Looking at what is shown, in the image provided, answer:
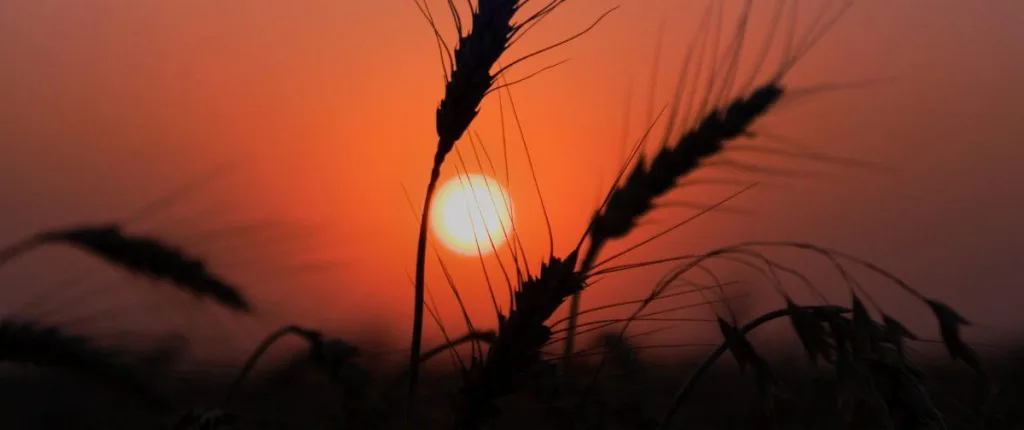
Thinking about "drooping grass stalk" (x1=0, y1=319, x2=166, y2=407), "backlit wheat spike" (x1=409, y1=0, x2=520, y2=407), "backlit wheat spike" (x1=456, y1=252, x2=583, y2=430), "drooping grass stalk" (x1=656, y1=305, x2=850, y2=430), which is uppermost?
"backlit wheat spike" (x1=409, y1=0, x2=520, y2=407)

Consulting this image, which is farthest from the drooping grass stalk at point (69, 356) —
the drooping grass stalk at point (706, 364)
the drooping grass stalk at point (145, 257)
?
the drooping grass stalk at point (706, 364)

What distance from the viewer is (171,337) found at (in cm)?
206

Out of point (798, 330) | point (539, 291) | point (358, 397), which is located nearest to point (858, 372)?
point (798, 330)

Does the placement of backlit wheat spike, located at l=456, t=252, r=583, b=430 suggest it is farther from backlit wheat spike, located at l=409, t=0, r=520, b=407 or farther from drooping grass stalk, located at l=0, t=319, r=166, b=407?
drooping grass stalk, located at l=0, t=319, r=166, b=407

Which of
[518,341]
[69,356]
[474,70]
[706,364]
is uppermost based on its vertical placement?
[474,70]

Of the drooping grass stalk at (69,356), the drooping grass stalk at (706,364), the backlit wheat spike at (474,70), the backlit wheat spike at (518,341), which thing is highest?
the backlit wheat spike at (474,70)

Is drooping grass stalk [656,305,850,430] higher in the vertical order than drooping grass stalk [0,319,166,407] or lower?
lower

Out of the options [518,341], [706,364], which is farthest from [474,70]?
[706,364]

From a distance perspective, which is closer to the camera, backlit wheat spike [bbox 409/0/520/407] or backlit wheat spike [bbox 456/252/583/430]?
backlit wheat spike [bbox 456/252/583/430]

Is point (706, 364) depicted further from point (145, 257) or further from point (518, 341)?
point (145, 257)

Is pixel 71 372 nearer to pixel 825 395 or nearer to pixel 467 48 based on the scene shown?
pixel 467 48

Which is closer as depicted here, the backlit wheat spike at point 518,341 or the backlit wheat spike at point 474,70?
the backlit wheat spike at point 518,341

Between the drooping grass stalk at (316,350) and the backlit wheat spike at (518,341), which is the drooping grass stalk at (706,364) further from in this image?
the drooping grass stalk at (316,350)

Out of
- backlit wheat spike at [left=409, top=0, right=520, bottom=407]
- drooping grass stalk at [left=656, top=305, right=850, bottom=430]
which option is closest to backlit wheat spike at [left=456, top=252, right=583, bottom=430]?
backlit wheat spike at [left=409, top=0, right=520, bottom=407]
